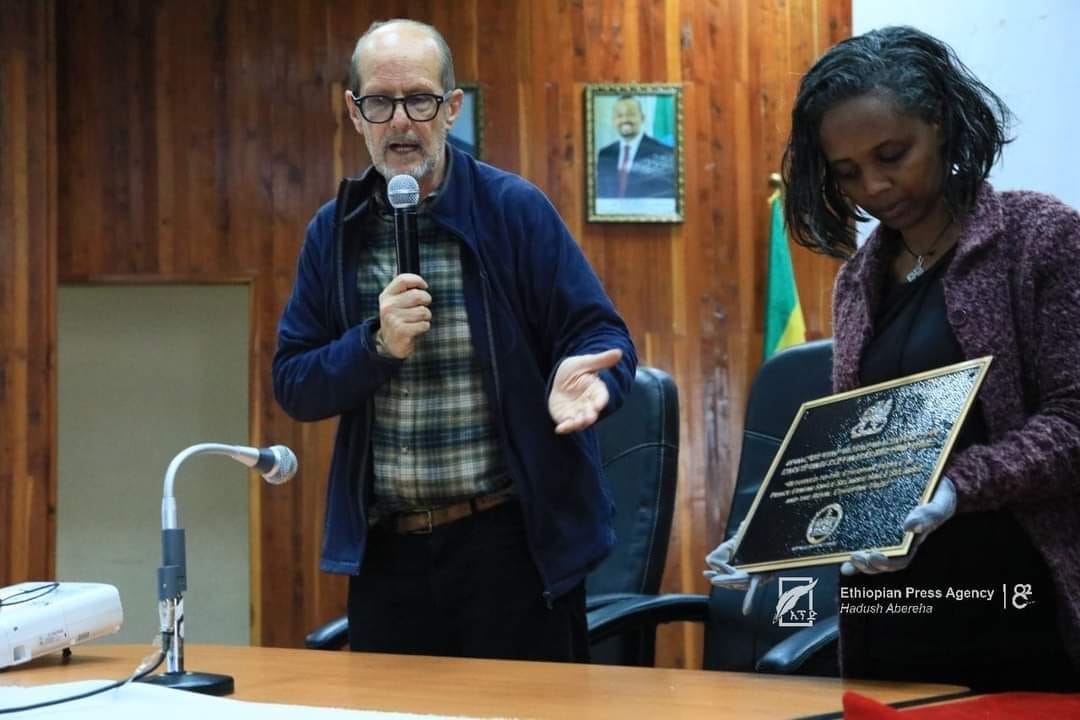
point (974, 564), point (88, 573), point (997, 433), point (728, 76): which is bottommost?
point (88, 573)

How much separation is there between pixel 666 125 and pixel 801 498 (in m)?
3.90

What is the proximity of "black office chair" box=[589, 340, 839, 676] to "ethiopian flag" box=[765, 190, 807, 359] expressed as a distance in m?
2.63

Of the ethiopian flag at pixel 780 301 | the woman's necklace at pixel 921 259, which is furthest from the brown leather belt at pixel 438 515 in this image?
the ethiopian flag at pixel 780 301

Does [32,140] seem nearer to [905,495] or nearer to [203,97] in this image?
[203,97]

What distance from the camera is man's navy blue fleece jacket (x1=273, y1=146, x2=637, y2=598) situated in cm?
194

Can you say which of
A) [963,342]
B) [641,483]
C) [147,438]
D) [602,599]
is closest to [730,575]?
[963,342]

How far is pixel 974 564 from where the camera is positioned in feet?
4.69

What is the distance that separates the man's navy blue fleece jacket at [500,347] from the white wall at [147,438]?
3595 mm

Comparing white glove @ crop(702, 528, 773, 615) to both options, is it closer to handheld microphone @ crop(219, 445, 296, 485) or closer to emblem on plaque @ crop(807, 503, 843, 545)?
emblem on plaque @ crop(807, 503, 843, 545)

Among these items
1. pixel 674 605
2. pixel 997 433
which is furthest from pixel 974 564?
pixel 674 605

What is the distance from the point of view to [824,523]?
143 centimetres

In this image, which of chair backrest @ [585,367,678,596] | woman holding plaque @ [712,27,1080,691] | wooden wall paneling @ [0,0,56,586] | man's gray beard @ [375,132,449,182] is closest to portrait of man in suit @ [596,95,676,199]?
wooden wall paneling @ [0,0,56,586]

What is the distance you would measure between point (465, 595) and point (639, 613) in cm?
54

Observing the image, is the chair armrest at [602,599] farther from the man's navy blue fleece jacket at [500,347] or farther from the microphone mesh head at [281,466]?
the microphone mesh head at [281,466]
